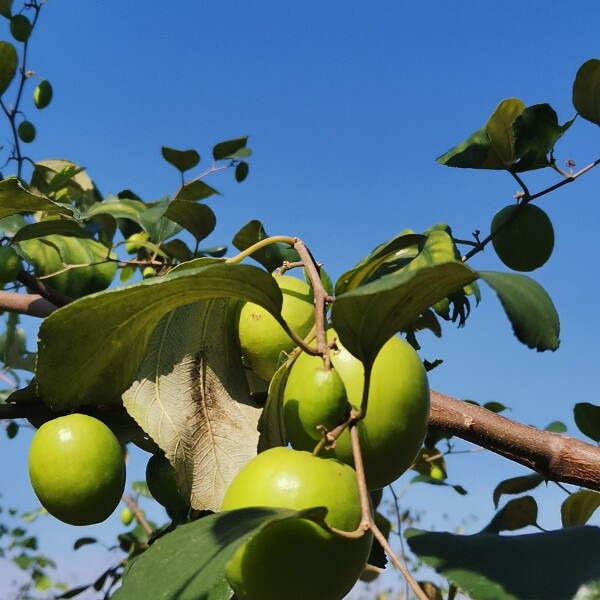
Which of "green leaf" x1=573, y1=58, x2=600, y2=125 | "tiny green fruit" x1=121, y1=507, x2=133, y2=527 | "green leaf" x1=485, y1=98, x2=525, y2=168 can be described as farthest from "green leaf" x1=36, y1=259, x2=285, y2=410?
"tiny green fruit" x1=121, y1=507, x2=133, y2=527

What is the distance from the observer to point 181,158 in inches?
78.2

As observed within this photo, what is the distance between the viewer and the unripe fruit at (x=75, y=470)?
910mm

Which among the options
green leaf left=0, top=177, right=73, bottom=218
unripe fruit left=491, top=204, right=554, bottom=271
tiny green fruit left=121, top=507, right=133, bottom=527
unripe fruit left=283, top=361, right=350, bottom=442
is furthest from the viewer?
tiny green fruit left=121, top=507, right=133, bottom=527

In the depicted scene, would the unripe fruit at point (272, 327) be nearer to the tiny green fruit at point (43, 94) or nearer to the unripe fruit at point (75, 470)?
the unripe fruit at point (75, 470)

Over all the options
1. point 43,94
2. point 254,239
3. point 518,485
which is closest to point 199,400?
point 254,239

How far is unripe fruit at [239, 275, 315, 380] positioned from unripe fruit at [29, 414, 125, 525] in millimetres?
203

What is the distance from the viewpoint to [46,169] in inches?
88.4

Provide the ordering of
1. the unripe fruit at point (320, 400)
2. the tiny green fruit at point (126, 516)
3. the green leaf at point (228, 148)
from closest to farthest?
the unripe fruit at point (320, 400)
the green leaf at point (228, 148)
the tiny green fruit at point (126, 516)

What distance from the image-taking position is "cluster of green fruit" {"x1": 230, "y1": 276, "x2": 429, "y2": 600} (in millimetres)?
577

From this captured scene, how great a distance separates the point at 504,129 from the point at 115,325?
0.83 meters

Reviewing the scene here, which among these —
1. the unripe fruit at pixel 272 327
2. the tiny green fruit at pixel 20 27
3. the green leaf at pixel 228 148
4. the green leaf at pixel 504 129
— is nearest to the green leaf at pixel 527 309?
the unripe fruit at pixel 272 327

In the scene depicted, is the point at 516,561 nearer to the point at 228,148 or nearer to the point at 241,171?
the point at 228,148

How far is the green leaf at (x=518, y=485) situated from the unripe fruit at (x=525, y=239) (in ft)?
1.55

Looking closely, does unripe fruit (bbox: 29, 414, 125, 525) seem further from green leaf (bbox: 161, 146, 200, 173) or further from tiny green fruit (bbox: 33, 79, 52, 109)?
tiny green fruit (bbox: 33, 79, 52, 109)
